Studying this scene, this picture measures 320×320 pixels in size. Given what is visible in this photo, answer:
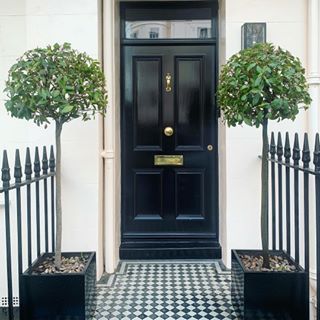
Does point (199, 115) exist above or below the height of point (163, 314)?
above

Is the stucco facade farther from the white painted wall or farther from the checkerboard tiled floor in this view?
the checkerboard tiled floor

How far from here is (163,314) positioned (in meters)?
2.69

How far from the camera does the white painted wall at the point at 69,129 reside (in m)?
3.19

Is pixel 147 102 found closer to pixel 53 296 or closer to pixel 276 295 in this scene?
pixel 53 296

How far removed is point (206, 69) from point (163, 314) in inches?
86.7

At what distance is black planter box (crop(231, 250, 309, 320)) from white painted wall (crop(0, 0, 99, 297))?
1.37 m

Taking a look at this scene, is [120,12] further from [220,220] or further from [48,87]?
[220,220]

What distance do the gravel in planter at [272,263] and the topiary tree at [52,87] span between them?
119 centimetres

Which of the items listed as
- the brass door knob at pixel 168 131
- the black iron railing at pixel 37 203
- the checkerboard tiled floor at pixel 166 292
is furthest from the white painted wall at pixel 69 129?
the brass door knob at pixel 168 131

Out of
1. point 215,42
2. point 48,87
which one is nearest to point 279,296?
point 48,87

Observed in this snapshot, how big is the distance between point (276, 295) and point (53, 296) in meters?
1.32

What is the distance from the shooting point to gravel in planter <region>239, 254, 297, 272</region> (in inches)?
95.6

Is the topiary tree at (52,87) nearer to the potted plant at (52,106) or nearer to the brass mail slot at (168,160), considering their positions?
the potted plant at (52,106)

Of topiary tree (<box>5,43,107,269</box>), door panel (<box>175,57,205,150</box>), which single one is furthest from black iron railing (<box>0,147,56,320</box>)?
door panel (<box>175,57,205,150</box>)
